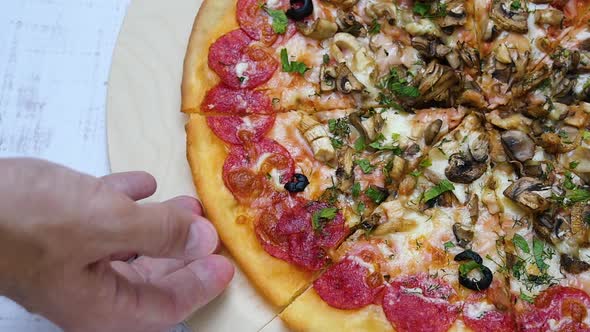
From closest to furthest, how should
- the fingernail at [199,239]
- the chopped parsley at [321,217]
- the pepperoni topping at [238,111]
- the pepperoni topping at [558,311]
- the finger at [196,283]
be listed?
the fingernail at [199,239]
the finger at [196,283]
the pepperoni topping at [558,311]
the chopped parsley at [321,217]
the pepperoni topping at [238,111]

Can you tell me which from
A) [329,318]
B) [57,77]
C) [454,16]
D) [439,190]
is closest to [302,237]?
[329,318]

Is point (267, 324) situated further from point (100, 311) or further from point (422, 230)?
point (100, 311)

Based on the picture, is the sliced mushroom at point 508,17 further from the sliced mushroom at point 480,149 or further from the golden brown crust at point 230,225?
the golden brown crust at point 230,225

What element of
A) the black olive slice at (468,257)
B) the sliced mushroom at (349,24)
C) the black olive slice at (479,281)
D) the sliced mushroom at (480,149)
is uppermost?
the sliced mushroom at (349,24)

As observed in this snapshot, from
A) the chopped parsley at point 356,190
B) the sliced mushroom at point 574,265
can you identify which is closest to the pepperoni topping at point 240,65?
the chopped parsley at point 356,190

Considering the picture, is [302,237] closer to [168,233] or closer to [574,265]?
[168,233]

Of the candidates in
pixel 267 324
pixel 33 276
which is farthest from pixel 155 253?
pixel 267 324

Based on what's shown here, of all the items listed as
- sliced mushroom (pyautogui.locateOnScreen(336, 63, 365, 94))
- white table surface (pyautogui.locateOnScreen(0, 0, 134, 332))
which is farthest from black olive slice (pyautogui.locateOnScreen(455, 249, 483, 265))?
white table surface (pyautogui.locateOnScreen(0, 0, 134, 332))
